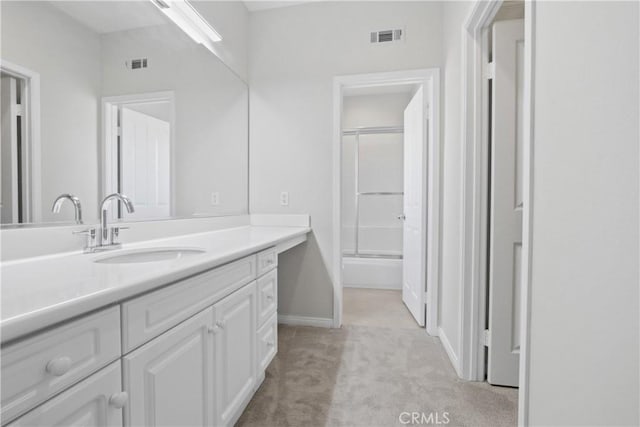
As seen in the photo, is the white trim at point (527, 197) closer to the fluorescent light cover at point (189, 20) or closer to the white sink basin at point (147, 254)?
the white sink basin at point (147, 254)

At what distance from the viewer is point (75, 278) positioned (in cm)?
79

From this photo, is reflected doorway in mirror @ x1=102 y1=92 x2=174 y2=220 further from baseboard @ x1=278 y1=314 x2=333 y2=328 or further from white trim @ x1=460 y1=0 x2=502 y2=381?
white trim @ x1=460 y1=0 x2=502 y2=381

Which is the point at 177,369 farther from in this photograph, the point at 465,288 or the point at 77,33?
the point at 465,288

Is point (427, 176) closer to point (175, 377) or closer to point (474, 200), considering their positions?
point (474, 200)

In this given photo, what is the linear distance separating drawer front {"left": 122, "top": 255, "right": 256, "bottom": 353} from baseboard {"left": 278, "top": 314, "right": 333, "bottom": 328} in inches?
57.5

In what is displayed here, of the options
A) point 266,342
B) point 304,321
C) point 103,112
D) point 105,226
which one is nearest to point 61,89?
point 103,112

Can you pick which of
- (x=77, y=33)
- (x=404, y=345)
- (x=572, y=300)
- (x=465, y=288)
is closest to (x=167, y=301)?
(x=572, y=300)

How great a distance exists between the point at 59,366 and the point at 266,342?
1.16 meters

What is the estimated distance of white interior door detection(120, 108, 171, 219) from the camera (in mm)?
1526

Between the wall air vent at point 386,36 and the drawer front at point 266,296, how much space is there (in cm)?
196

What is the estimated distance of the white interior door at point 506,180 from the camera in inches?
65.6

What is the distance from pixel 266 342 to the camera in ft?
5.42

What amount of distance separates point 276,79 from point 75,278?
226cm

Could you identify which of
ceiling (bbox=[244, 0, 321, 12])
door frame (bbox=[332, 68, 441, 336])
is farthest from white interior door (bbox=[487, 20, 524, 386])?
ceiling (bbox=[244, 0, 321, 12])
